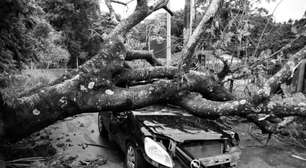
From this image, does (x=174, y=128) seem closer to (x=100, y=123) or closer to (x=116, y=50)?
(x=116, y=50)

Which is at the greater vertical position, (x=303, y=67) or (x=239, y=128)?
(x=303, y=67)

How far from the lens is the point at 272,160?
4.95 meters

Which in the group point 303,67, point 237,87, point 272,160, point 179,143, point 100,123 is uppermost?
point 303,67

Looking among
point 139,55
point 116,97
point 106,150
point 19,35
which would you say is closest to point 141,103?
point 116,97

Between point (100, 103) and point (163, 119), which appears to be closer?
point (100, 103)

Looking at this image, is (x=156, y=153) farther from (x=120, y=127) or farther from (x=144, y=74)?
(x=120, y=127)

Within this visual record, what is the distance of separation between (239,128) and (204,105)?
4.34 metres

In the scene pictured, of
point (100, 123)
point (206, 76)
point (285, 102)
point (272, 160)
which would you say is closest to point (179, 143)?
point (206, 76)

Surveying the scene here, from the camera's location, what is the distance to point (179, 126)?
372 cm

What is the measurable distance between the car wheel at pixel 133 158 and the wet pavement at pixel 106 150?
1.91 feet

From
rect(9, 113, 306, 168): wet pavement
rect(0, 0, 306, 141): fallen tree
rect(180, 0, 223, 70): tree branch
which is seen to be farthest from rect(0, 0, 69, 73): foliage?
rect(180, 0, 223, 70): tree branch

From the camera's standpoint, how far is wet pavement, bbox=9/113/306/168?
15.5 ft

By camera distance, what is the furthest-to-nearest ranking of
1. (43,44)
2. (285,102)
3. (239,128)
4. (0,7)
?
(239,128) → (43,44) → (0,7) → (285,102)

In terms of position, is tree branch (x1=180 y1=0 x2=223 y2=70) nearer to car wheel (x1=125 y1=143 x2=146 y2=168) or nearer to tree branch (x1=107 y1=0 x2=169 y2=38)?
tree branch (x1=107 y1=0 x2=169 y2=38)
